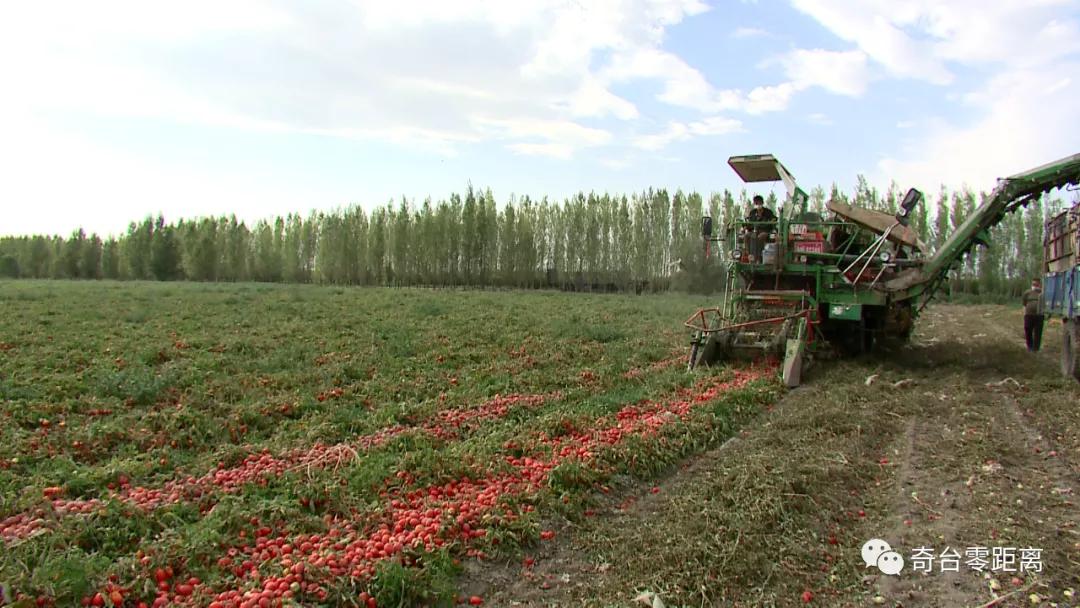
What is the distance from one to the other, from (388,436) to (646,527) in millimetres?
3191

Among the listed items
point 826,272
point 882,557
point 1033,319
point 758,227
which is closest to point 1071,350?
point 826,272

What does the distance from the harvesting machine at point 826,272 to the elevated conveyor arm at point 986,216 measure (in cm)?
2

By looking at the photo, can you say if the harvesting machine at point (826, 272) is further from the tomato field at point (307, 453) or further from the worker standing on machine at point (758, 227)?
the tomato field at point (307, 453)

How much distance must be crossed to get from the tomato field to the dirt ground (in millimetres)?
364

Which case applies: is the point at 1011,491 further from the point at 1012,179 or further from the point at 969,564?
the point at 1012,179

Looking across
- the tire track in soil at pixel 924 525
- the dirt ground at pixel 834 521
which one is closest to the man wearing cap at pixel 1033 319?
the dirt ground at pixel 834 521

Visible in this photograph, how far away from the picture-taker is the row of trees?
45438mm

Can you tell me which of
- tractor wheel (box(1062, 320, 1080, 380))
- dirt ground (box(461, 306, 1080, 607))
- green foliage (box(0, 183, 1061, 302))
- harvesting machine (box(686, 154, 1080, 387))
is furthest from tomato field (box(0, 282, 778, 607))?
green foliage (box(0, 183, 1061, 302))

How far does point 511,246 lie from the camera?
180 feet

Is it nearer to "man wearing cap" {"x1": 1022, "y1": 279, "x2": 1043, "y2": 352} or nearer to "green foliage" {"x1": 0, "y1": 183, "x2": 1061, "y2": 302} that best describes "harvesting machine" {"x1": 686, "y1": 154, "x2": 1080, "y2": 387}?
"man wearing cap" {"x1": 1022, "y1": 279, "x2": 1043, "y2": 352}

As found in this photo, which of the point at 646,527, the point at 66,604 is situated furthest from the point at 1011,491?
the point at 66,604

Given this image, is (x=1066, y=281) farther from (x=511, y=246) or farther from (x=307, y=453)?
(x=511, y=246)

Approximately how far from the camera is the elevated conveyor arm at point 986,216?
966 centimetres

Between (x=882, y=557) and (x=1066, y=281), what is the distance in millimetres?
9234
